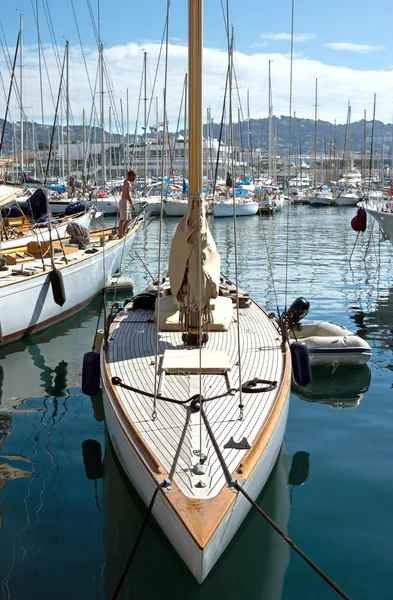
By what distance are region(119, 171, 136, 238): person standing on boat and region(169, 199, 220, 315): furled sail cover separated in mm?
8689

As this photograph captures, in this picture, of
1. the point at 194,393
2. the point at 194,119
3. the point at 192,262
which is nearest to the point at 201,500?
the point at 194,393

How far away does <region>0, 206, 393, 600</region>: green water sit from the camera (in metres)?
5.32

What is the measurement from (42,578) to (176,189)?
171ft

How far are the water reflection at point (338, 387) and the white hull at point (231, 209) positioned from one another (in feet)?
126

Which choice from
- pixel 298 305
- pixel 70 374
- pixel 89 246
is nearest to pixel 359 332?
pixel 298 305

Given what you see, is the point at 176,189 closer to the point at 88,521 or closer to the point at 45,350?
the point at 45,350

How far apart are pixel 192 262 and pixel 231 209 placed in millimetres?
42373

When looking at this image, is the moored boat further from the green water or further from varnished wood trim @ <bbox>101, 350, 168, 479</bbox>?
varnished wood trim @ <bbox>101, 350, 168, 479</bbox>

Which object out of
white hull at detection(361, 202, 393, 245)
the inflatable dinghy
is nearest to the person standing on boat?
the inflatable dinghy

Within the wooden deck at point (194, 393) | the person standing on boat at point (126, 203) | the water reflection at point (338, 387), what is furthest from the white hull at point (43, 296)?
the water reflection at point (338, 387)

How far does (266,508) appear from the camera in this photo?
6371 mm

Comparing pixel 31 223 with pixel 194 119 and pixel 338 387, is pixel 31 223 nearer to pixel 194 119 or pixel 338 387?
pixel 338 387

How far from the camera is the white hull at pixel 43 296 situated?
12641 millimetres

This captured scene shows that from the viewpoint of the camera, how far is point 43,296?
13781mm
